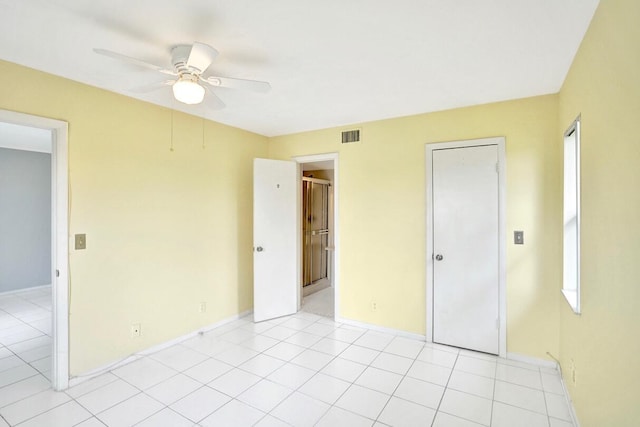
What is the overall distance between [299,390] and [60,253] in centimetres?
213

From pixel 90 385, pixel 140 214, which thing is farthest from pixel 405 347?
pixel 140 214

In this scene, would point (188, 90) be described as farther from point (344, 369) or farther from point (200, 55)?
point (344, 369)

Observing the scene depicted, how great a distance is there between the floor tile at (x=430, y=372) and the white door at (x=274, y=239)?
1859mm

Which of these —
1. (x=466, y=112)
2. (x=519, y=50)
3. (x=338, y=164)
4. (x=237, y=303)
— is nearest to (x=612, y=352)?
(x=519, y=50)

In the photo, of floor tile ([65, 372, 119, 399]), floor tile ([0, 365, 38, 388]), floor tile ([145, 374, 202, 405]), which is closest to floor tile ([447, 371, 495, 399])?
floor tile ([145, 374, 202, 405])

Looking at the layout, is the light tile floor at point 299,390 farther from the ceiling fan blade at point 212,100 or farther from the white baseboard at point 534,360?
the ceiling fan blade at point 212,100

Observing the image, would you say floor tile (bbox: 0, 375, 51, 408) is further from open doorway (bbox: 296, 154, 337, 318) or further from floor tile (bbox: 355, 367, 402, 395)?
open doorway (bbox: 296, 154, 337, 318)

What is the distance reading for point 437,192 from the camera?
315cm

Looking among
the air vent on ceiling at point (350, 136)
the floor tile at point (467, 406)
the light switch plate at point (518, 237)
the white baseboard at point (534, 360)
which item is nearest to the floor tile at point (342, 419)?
the floor tile at point (467, 406)

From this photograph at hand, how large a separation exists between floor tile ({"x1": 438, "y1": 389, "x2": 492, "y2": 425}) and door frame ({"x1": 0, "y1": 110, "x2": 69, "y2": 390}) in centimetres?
285

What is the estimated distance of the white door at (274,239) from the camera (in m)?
3.82

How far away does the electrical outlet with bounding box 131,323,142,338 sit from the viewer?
2826 millimetres

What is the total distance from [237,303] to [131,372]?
1.44m

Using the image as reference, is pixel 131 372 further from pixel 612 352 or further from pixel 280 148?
pixel 612 352
